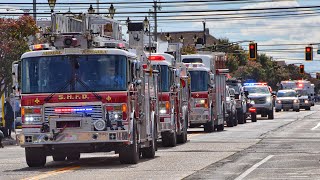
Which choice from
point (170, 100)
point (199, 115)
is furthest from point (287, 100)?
point (170, 100)

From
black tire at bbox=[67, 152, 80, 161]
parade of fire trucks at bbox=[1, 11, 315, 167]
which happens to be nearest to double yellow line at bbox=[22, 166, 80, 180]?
parade of fire trucks at bbox=[1, 11, 315, 167]

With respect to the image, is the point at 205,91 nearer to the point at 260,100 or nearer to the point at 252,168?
the point at 252,168

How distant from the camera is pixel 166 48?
33.8 metres

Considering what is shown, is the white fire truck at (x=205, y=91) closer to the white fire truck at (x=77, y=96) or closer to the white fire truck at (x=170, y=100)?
the white fire truck at (x=170, y=100)

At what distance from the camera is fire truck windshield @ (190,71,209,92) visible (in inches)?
1620

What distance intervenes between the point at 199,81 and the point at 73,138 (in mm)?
19627

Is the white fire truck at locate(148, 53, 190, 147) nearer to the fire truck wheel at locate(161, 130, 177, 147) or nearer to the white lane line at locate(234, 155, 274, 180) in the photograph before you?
the fire truck wheel at locate(161, 130, 177, 147)

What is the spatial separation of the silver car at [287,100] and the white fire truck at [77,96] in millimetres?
58066

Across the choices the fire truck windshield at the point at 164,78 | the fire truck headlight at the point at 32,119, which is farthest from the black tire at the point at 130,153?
the fire truck windshield at the point at 164,78

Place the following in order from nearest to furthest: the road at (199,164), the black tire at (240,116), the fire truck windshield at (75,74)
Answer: the road at (199,164)
the fire truck windshield at (75,74)
the black tire at (240,116)

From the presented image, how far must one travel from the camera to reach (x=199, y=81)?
135 ft

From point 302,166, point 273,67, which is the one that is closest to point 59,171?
point 302,166

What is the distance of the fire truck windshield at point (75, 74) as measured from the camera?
72.5 feet

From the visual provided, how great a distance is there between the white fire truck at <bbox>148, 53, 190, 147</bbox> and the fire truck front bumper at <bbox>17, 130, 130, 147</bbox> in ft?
24.1
